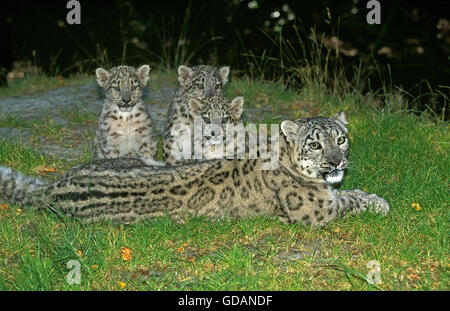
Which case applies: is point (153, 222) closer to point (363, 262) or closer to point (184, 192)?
point (184, 192)

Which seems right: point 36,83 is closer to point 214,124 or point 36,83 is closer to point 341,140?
point 214,124

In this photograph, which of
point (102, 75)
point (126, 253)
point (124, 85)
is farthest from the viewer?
point (102, 75)

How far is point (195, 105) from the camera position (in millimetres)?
11062

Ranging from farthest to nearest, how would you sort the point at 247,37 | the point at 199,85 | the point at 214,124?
the point at 247,37
the point at 199,85
the point at 214,124

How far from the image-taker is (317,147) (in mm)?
8727

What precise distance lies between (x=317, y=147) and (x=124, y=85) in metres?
4.60

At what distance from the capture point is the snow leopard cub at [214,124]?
10828mm

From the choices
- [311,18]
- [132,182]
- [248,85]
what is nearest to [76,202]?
[132,182]

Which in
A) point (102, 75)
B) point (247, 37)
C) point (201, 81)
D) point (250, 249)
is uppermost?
point (247, 37)

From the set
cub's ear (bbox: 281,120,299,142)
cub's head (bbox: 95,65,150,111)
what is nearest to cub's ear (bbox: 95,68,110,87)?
cub's head (bbox: 95,65,150,111)

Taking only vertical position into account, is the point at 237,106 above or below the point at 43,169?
above

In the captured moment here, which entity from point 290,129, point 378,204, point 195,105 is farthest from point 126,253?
point 195,105

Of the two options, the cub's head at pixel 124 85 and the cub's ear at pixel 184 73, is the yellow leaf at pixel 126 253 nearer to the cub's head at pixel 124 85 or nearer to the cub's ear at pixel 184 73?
the cub's head at pixel 124 85

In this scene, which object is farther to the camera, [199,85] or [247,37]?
[247,37]
